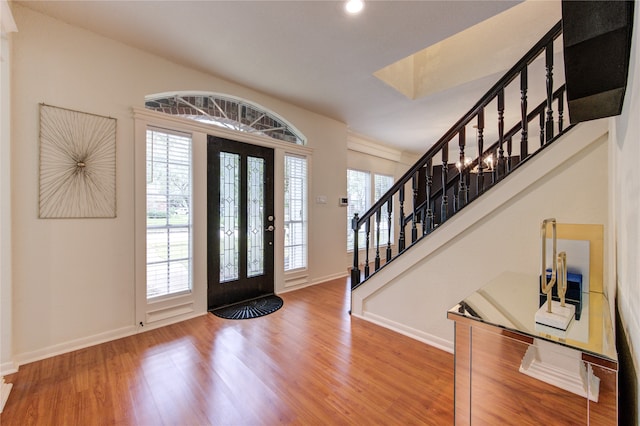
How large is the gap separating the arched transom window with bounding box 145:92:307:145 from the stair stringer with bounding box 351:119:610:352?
8.01 feet

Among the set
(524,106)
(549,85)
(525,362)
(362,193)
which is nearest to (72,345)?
(525,362)

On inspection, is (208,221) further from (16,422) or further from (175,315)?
(16,422)

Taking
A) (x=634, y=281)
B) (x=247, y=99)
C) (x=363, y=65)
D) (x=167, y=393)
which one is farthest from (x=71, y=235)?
(x=634, y=281)

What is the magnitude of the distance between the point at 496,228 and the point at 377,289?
4.20ft

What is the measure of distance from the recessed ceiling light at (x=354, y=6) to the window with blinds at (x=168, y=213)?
6.70 ft

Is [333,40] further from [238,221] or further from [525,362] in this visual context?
[525,362]

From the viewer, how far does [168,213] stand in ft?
9.30

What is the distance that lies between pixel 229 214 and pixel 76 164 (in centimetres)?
148

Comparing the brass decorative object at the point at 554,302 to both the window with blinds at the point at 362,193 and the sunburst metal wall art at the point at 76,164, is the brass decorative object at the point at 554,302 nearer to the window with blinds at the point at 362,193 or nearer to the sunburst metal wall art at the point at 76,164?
the sunburst metal wall art at the point at 76,164

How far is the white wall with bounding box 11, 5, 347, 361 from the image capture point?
2076 mm

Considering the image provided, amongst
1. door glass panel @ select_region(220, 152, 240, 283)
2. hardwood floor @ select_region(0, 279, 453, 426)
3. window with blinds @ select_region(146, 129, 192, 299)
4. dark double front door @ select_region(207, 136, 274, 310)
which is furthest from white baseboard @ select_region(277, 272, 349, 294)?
window with blinds @ select_region(146, 129, 192, 299)

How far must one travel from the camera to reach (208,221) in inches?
123

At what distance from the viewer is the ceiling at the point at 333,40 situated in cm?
207

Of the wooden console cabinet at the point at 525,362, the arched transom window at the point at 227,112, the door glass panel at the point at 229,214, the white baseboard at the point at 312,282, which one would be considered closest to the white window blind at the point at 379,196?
the white baseboard at the point at 312,282
